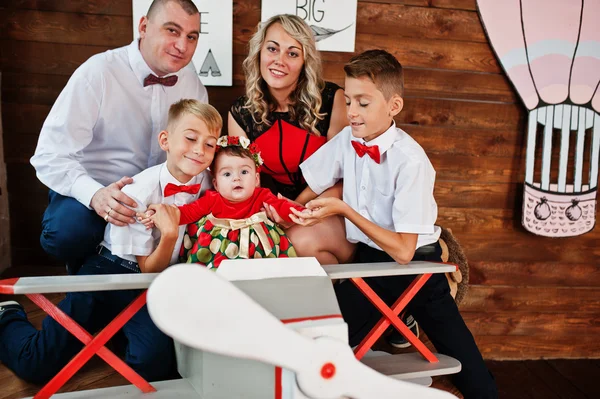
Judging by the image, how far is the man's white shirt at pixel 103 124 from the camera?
4.90 feet

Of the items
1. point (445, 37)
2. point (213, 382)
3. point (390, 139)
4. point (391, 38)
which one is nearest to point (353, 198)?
point (390, 139)

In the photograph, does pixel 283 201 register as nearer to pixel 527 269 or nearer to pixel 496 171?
pixel 496 171

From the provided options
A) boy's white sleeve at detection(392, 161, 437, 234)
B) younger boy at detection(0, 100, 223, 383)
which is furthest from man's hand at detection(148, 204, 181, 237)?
boy's white sleeve at detection(392, 161, 437, 234)

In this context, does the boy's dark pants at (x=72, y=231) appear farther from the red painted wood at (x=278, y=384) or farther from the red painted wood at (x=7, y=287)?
the red painted wood at (x=278, y=384)

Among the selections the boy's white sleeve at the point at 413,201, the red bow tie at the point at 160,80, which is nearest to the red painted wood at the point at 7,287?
the red bow tie at the point at 160,80

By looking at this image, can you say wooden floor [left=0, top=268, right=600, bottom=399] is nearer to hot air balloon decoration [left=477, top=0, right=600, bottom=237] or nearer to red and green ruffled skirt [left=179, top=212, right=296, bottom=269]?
red and green ruffled skirt [left=179, top=212, right=296, bottom=269]

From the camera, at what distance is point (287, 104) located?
179 cm

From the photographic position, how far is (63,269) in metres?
2.14

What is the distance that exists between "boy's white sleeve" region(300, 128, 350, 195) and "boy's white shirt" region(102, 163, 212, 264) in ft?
1.24

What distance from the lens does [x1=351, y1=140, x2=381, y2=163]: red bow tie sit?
4.71 feet

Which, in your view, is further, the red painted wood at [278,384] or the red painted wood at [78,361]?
the red painted wood at [78,361]

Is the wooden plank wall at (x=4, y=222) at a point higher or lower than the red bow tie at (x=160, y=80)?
lower

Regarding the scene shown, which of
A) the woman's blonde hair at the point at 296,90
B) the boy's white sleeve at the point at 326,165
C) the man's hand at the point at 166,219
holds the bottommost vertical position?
the man's hand at the point at 166,219

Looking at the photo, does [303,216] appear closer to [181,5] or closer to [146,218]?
[146,218]
